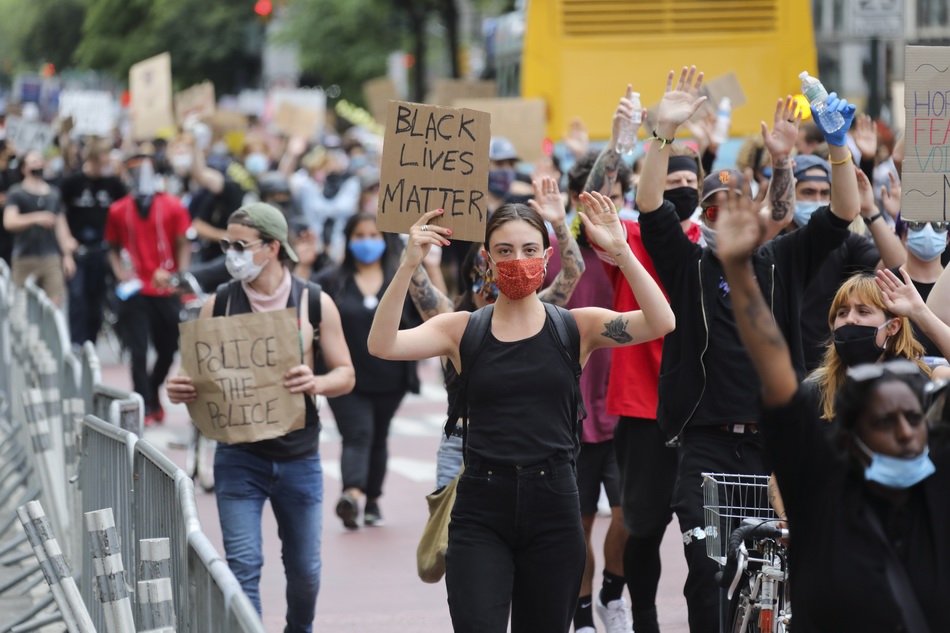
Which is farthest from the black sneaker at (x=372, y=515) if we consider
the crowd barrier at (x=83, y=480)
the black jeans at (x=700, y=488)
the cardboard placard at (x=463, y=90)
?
the cardboard placard at (x=463, y=90)

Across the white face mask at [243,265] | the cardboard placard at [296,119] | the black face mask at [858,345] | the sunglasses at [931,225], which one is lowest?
the black face mask at [858,345]

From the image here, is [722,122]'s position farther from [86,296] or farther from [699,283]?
[86,296]

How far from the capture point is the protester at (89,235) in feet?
52.7

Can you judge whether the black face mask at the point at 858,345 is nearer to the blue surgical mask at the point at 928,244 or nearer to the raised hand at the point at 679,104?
the raised hand at the point at 679,104

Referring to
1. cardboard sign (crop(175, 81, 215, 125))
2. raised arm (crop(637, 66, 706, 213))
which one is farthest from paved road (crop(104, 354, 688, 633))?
cardboard sign (crop(175, 81, 215, 125))

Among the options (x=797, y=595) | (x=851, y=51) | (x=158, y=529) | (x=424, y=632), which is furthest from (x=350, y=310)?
(x=851, y=51)

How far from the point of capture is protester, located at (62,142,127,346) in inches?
632

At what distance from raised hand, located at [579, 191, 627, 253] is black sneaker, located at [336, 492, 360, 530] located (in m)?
4.79

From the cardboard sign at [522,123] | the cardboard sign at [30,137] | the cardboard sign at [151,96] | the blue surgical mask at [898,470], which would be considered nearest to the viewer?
the blue surgical mask at [898,470]

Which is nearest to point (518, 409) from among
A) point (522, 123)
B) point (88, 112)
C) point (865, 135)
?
point (865, 135)

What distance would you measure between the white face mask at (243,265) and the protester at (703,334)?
1.70 meters

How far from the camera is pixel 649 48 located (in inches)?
641

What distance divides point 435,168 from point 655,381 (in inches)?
66.9

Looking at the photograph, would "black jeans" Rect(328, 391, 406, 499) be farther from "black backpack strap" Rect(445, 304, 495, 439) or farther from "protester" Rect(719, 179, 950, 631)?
"protester" Rect(719, 179, 950, 631)
